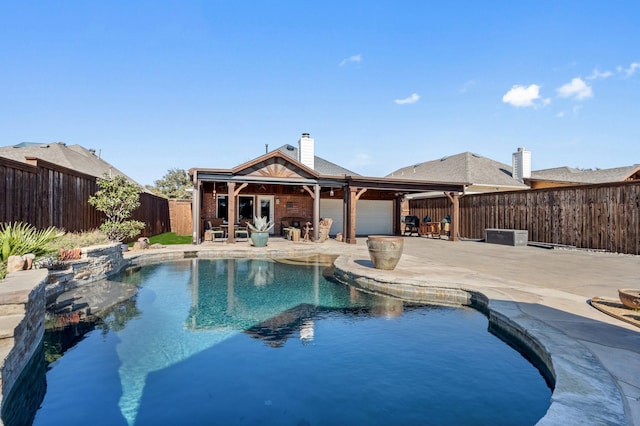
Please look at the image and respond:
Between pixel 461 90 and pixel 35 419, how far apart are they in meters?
18.3

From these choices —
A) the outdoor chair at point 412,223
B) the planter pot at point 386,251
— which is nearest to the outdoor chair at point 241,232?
the outdoor chair at point 412,223

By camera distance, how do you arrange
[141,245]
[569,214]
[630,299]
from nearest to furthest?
[630,299] → [141,245] → [569,214]

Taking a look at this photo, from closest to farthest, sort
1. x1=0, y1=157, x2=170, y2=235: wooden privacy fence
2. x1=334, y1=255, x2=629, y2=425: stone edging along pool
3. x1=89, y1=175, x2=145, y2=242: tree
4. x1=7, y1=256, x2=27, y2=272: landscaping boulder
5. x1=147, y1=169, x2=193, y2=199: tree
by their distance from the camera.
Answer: x1=334, y1=255, x2=629, y2=425: stone edging along pool
x1=7, y1=256, x2=27, y2=272: landscaping boulder
x1=0, y1=157, x2=170, y2=235: wooden privacy fence
x1=89, y1=175, x2=145, y2=242: tree
x1=147, y1=169, x2=193, y2=199: tree

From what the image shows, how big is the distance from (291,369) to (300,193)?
49.2ft

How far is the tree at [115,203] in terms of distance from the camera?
10.3 meters

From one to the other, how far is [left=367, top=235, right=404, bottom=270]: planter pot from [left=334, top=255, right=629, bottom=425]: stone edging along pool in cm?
74

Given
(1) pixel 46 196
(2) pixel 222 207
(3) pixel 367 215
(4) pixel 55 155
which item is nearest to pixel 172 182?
(4) pixel 55 155

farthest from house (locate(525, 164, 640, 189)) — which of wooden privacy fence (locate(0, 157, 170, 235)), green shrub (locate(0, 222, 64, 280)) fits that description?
green shrub (locate(0, 222, 64, 280))

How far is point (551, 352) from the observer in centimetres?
309

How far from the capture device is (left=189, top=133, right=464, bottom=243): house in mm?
13430

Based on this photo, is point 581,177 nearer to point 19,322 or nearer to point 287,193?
point 287,193

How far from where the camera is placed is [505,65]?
45.4 feet

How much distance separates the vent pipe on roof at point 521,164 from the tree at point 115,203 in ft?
73.4

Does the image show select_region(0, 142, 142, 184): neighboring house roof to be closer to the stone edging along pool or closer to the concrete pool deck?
the concrete pool deck
